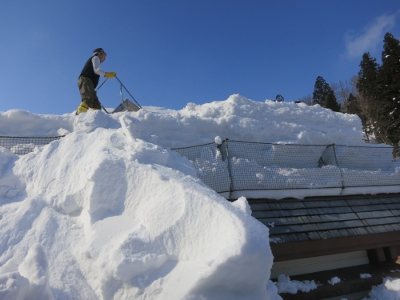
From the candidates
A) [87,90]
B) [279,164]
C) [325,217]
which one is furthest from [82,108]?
[325,217]

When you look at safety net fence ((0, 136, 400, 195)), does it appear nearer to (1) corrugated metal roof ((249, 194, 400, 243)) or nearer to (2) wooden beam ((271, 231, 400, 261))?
(1) corrugated metal roof ((249, 194, 400, 243))

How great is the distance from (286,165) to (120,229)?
4826 mm

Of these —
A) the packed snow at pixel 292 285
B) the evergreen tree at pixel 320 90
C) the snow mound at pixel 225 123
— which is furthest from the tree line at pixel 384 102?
the packed snow at pixel 292 285

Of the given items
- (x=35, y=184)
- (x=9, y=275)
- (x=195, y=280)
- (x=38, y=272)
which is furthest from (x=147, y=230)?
(x=35, y=184)

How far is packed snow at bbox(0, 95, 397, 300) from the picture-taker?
6.57ft

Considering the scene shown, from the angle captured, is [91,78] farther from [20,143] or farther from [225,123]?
[225,123]

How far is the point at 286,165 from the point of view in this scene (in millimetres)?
6387

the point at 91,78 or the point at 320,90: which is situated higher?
the point at 320,90

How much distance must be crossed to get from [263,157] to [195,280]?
450 cm

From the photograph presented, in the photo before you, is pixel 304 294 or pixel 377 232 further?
pixel 377 232

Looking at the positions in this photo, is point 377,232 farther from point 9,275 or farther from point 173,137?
point 9,275

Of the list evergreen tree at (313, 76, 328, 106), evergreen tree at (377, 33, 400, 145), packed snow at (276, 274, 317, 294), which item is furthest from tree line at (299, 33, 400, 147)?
packed snow at (276, 274, 317, 294)

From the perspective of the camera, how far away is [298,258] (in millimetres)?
4168

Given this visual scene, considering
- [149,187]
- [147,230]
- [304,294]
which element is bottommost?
[304,294]
